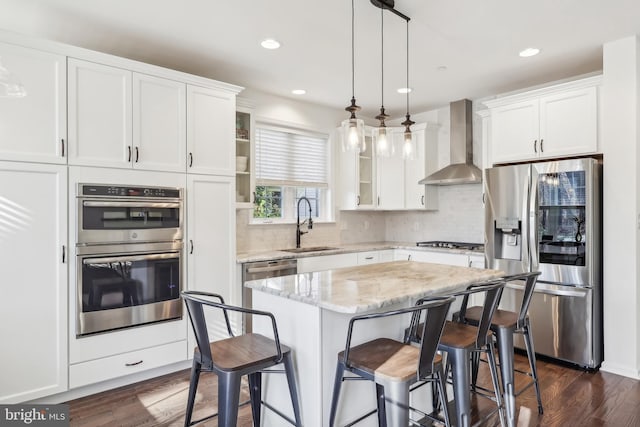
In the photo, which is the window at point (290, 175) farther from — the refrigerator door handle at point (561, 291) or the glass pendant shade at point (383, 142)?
the refrigerator door handle at point (561, 291)

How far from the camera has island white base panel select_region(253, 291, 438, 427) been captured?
184 cm

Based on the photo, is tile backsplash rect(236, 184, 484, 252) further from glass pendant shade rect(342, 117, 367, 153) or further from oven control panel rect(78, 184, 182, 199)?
glass pendant shade rect(342, 117, 367, 153)

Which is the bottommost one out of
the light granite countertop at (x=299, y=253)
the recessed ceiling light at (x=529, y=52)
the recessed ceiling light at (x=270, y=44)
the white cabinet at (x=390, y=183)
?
the light granite countertop at (x=299, y=253)

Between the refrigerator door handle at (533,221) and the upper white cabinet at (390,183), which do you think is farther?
the upper white cabinet at (390,183)

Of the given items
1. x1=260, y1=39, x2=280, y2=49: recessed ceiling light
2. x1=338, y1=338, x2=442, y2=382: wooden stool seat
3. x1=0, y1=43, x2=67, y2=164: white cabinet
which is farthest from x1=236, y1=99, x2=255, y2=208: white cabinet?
x1=338, y1=338, x2=442, y2=382: wooden stool seat

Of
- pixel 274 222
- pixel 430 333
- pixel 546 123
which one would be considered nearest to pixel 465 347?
pixel 430 333

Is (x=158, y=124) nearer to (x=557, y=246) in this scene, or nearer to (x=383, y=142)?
(x=383, y=142)

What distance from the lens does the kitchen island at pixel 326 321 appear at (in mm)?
1830

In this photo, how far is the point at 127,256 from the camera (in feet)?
9.44

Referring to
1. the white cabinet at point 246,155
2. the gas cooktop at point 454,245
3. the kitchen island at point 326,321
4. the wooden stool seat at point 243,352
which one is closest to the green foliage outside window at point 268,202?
the white cabinet at point 246,155

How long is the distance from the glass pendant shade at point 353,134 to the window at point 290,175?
2152mm

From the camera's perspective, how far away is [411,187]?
4.99 metres

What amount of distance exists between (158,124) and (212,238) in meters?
1.01

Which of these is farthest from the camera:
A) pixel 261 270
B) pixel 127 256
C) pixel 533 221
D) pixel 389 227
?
pixel 389 227
